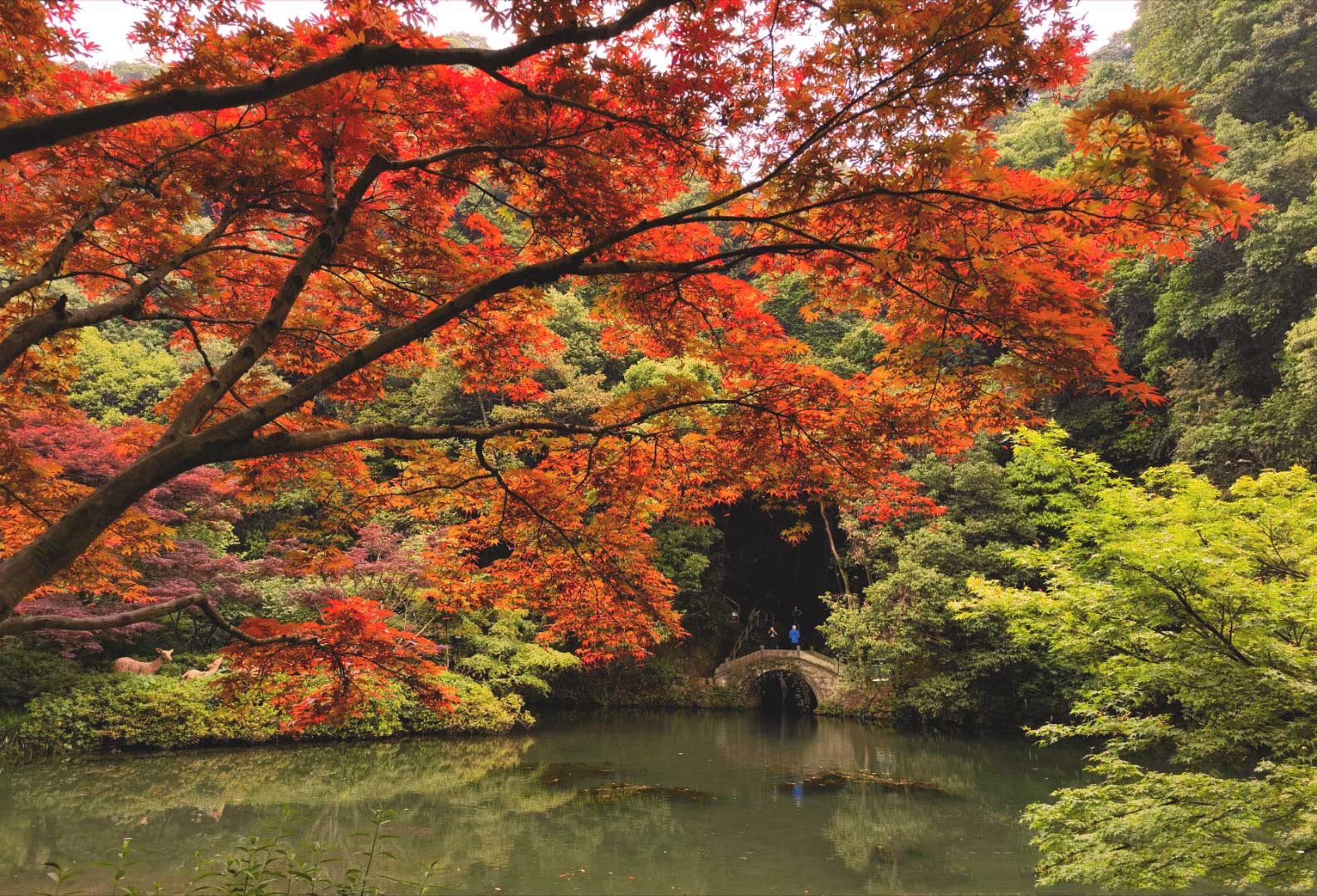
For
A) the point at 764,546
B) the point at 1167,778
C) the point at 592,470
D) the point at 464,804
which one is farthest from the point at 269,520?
the point at 1167,778

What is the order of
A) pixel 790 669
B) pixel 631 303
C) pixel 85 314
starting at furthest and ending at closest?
1. pixel 790 669
2. pixel 631 303
3. pixel 85 314

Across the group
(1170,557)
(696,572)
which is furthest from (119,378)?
(1170,557)

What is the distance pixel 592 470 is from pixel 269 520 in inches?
667

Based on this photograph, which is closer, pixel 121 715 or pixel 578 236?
pixel 578 236

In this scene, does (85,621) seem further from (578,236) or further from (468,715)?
(468,715)

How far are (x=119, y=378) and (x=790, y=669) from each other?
19773mm

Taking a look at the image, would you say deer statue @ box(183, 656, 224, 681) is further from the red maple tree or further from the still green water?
the red maple tree

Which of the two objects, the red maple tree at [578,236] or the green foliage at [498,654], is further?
the green foliage at [498,654]

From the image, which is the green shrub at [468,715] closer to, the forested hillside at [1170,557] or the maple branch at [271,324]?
the forested hillside at [1170,557]

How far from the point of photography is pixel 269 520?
1808 centimetres

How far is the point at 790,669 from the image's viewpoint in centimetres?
1817

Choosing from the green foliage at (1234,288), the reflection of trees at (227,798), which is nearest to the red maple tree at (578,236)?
the reflection of trees at (227,798)

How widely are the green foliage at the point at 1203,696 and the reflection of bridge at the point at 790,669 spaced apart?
11800 mm

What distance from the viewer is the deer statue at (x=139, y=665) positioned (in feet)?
36.4
